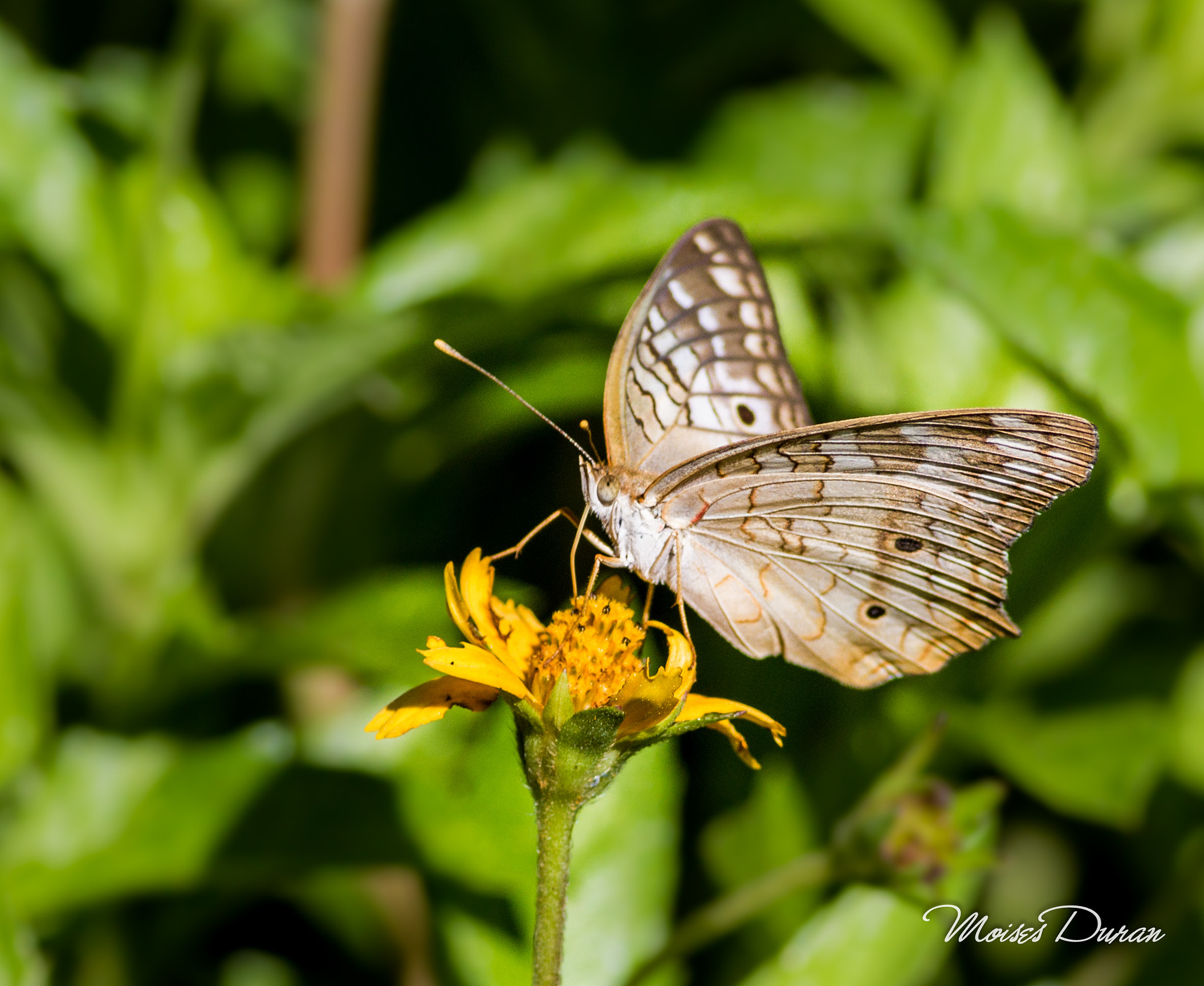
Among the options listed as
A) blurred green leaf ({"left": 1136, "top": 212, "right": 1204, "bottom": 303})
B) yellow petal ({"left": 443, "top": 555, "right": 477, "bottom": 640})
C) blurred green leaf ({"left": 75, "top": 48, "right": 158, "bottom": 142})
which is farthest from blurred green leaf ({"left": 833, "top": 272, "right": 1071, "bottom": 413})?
blurred green leaf ({"left": 75, "top": 48, "right": 158, "bottom": 142})

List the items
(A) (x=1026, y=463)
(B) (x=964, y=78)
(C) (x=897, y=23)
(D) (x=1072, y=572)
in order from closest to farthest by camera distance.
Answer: (A) (x=1026, y=463) → (D) (x=1072, y=572) → (B) (x=964, y=78) → (C) (x=897, y=23)

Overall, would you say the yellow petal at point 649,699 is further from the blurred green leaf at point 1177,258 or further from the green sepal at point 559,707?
the blurred green leaf at point 1177,258

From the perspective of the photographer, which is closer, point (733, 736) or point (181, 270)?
point (733, 736)

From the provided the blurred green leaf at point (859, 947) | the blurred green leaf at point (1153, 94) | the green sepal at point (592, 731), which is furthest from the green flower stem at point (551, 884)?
the blurred green leaf at point (1153, 94)

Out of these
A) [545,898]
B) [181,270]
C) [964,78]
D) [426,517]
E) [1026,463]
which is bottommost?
[426,517]

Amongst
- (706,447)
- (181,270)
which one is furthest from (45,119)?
(706,447)

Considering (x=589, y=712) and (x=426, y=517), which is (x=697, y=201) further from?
(x=589, y=712)
